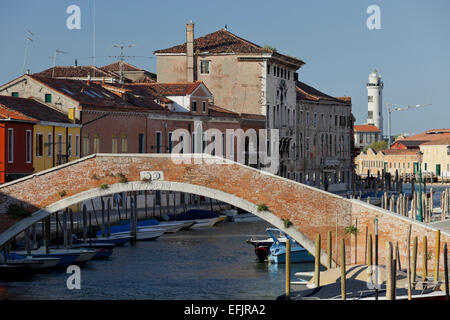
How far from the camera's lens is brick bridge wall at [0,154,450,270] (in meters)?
20.1

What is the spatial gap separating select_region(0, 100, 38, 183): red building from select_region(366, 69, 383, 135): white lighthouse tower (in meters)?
83.4

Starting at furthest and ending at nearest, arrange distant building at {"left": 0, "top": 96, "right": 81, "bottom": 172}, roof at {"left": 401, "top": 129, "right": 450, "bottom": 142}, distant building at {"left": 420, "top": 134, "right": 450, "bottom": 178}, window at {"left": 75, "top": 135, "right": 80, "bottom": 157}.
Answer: roof at {"left": 401, "top": 129, "right": 450, "bottom": 142} < distant building at {"left": 420, "top": 134, "right": 450, "bottom": 178} < window at {"left": 75, "top": 135, "right": 80, "bottom": 157} < distant building at {"left": 0, "top": 96, "right": 81, "bottom": 172}

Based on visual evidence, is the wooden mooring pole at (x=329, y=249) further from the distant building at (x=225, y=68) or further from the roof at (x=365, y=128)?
the roof at (x=365, y=128)

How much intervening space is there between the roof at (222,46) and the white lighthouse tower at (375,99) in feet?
226

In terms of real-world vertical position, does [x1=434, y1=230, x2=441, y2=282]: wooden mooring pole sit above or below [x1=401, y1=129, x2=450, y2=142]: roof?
below

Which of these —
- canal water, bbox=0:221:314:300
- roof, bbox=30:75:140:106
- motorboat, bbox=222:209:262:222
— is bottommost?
canal water, bbox=0:221:314:300

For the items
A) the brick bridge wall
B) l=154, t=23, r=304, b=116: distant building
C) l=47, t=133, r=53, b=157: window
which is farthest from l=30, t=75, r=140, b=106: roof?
the brick bridge wall

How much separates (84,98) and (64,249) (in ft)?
25.3

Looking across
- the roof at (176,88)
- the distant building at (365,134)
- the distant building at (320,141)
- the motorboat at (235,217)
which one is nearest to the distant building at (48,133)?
the roof at (176,88)

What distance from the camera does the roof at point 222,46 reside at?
40062mm

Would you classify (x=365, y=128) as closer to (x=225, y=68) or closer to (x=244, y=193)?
(x=225, y=68)

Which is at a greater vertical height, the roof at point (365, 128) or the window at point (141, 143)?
the roof at point (365, 128)

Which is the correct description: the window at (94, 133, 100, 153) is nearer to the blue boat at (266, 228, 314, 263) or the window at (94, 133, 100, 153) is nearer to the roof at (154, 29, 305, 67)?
the blue boat at (266, 228, 314, 263)
